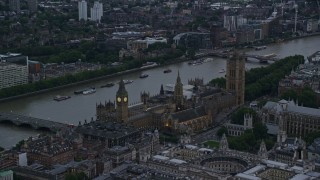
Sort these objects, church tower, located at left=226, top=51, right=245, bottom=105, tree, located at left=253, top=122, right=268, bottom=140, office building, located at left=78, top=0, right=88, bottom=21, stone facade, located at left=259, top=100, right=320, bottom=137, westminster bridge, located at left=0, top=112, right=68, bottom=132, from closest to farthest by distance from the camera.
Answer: tree, located at left=253, top=122, right=268, bottom=140 < stone facade, located at left=259, top=100, right=320, bottom=137 < westminster bridge, located at left=0, top=112, right=68, bottom=132 < church tower, located at left=226, top=51, right=245, bottom=105 < office building, located at left=78, top=0, right=88, bottom=21

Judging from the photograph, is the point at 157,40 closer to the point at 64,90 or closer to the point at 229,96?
the point at 64,90

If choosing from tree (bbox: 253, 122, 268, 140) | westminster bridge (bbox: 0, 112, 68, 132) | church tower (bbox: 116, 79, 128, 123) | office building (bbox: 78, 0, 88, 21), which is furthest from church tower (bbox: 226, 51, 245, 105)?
office building (bbox: 78, 0, 88, 21)

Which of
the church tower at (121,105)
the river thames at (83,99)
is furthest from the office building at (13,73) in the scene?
the church tower at (121,105)

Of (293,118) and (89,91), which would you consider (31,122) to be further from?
(293,118)

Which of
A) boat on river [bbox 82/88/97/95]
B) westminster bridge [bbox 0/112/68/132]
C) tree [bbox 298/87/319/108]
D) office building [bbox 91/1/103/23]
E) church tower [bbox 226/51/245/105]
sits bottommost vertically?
westminster bridge [bbox 0/112/68/132]

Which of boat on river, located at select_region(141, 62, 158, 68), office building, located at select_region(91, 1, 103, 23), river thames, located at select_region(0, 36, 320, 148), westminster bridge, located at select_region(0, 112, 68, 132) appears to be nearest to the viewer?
westminster bridge, located at select_region(0, 112, 68, 132)

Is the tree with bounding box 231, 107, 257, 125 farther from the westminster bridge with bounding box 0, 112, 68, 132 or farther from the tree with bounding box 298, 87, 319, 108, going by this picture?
the westminster bridge with bounding box 0, 112, 68, 132

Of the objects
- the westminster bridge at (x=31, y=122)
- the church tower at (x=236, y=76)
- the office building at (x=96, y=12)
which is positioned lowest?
the westminster bridge at (x=31, y=122)

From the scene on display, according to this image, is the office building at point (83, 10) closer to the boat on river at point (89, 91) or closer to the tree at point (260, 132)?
the boat on river at point (89, 91)

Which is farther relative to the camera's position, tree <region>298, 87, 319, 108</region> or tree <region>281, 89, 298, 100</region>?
tree <region>281, 89, 298, 100</region>

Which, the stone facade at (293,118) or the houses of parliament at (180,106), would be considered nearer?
the stone facade at (293,118)
